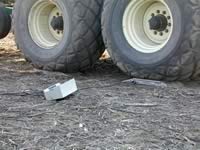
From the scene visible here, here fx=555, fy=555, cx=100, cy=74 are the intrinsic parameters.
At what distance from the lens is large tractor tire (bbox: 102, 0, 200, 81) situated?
17.3 feet

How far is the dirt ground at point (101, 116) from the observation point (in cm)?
355

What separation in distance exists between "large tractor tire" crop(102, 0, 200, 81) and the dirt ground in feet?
0.69

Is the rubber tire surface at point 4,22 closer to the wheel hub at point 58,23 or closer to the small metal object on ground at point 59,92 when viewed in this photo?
the wheel hub at point 58,23

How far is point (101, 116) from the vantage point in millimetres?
4184

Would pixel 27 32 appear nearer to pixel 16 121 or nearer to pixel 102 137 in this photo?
pixel 16 121

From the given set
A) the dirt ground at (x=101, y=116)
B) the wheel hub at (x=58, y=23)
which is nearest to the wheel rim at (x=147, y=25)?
the dirt ground at (x=101, y=116)

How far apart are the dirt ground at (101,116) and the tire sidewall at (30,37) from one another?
499 mm

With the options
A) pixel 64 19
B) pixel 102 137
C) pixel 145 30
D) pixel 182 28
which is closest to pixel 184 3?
pixel 182 28

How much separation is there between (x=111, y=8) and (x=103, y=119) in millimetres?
1997

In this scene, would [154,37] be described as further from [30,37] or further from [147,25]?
[30,37]

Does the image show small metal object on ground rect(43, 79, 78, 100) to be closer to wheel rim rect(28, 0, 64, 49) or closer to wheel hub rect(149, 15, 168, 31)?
wheel hub rect(149, 15, 168, 31)

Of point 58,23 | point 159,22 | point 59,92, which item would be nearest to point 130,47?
point 159,22

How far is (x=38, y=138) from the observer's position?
11.9 ft

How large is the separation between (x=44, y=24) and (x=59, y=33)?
0.82 ft
